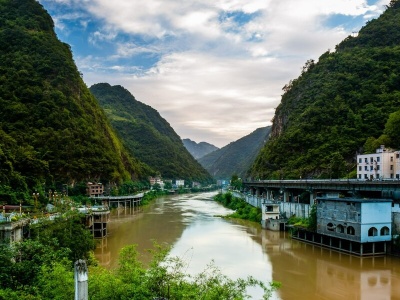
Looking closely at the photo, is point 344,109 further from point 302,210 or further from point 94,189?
point 94,189

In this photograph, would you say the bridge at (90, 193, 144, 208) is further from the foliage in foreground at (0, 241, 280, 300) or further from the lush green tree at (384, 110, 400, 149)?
the foliage in foreground at (0, 241, 280, 300)

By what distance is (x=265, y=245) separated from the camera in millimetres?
44812

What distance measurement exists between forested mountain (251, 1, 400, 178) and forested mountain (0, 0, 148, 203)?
42.4 m

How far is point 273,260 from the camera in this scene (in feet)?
123

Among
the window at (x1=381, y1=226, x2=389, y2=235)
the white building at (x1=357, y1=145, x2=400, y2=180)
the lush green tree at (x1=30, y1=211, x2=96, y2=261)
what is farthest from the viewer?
the white building at (x1=357, y1=145, x2=400, y2=180)

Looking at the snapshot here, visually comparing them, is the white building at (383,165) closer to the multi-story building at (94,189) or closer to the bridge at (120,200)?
the bridge at (120,200)

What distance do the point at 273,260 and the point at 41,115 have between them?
2507 inches

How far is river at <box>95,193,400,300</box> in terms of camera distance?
28.6 metres

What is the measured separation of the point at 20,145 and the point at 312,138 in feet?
191

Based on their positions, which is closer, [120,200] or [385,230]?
[385,230]

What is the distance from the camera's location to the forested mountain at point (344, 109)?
7412 cm

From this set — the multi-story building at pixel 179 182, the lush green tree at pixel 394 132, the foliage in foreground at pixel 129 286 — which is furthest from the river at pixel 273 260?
the multi-story building at pixel 179 182

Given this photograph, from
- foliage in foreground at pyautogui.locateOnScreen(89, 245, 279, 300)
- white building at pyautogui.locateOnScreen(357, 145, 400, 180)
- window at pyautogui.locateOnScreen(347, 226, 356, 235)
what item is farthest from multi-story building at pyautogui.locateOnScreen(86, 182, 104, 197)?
foliage in foreground at pyautogui.locateOnScreen(89, 245, 279, 300)

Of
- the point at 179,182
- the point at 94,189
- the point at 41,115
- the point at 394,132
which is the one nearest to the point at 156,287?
the point at 394,132
